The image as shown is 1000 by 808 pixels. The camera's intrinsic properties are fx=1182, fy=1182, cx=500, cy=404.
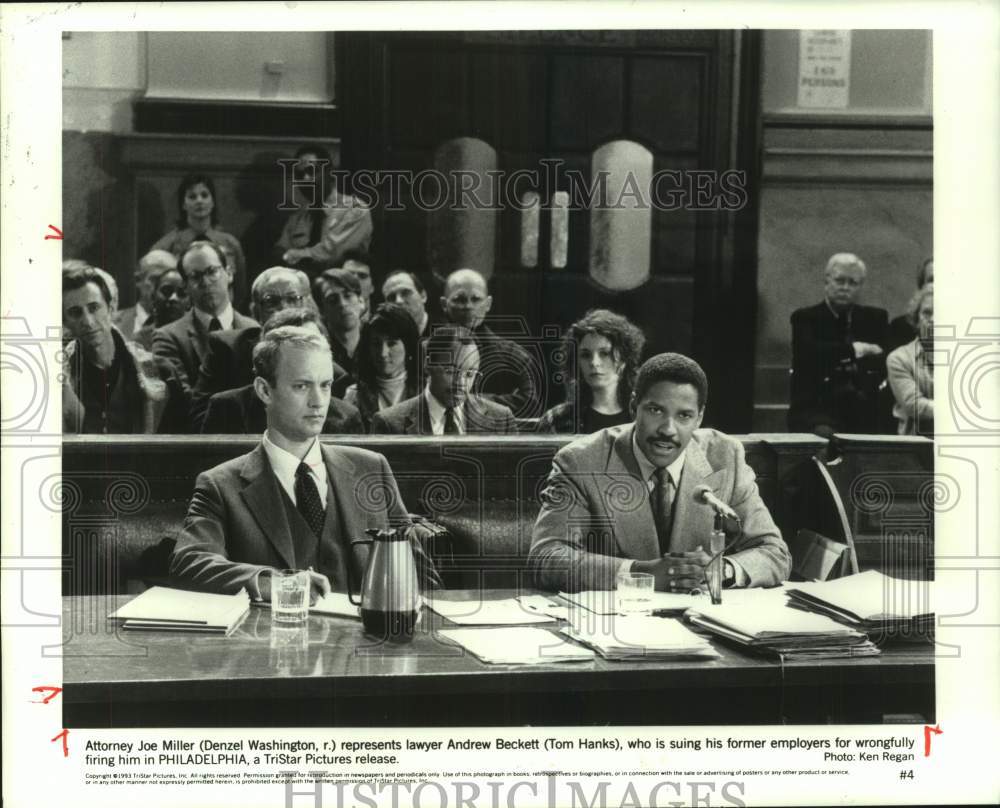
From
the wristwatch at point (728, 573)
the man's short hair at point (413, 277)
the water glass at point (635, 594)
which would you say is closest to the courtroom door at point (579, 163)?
the man's short hair at point (413, 277)

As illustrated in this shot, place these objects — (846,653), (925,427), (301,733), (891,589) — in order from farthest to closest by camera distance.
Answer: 1. (925,427)
2. (891,589)
3. (301,733)
4. (846,653)

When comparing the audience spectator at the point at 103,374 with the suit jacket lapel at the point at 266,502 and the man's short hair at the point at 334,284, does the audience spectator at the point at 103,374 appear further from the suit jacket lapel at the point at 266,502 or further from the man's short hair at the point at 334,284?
the man's short hair at the point at 334,284

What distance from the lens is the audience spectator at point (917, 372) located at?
307cm

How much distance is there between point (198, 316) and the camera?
3191 mm

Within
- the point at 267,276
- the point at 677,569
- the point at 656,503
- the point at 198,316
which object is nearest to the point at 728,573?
the point at 677,569

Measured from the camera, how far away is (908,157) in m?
3.04

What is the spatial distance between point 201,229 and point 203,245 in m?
0.04

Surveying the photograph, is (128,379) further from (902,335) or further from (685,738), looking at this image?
(902,335)

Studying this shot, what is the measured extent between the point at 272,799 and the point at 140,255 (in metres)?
1.42

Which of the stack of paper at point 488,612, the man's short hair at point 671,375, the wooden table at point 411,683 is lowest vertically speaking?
the wooden table at point 411,683

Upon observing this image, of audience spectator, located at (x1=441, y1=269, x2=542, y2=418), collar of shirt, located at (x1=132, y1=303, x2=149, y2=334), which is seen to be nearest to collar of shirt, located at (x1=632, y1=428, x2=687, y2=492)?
audience spectator, located at (x1=441, y1=269, x2=542, y2=418)

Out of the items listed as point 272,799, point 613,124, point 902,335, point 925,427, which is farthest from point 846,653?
point 613,124

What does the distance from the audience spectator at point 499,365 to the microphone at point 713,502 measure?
1.58ft

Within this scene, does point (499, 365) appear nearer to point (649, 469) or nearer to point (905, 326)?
point (649, 469)
